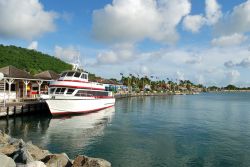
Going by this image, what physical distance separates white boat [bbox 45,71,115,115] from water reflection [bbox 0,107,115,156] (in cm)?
140

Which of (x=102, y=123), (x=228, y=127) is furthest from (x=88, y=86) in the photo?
(x=228, y=127)

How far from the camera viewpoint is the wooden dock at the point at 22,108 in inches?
1510

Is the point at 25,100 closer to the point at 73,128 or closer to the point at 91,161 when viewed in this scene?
the point at 73,128

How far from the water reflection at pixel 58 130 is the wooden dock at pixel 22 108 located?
115cm

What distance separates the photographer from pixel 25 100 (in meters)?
45.5

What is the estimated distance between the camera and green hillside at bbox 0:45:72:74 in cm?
13050

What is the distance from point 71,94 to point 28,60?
353 ft

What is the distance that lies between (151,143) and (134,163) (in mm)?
6576

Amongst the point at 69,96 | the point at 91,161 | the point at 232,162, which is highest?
the point at 69,96

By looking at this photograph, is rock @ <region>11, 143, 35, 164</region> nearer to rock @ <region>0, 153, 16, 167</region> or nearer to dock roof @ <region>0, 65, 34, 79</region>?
rock @ <region>0, 153, 16, 167</region>

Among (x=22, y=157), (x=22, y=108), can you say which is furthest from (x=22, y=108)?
(x=22, y=157)

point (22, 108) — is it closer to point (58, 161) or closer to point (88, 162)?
point (58, 161)

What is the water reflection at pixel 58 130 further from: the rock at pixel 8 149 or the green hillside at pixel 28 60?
the green hillside at pixel 28 60

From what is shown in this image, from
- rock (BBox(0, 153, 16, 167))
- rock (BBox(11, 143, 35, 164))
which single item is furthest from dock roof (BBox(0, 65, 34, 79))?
rock (BBox(0, 153, 16, 167))
